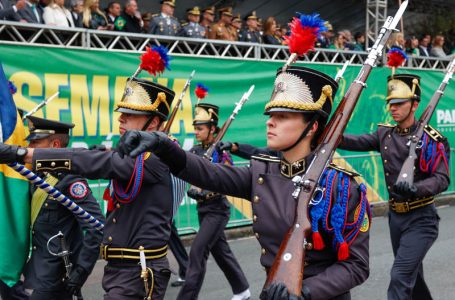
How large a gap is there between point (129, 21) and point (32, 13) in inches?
75.5

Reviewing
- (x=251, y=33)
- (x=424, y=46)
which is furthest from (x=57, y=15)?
(x=424, y=46)

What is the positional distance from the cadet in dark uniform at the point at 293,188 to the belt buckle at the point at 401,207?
249 cm

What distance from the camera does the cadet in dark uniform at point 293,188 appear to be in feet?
8.59

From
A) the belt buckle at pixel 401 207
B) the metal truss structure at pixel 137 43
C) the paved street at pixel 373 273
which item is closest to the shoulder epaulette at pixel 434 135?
the belt buckle at pixel 401 207

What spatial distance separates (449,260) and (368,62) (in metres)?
5.35

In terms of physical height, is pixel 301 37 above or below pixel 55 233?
above

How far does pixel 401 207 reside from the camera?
513 centimetres

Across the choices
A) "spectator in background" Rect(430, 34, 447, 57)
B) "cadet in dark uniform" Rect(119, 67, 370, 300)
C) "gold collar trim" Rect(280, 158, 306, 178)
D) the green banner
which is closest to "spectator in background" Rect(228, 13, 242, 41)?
the green banner

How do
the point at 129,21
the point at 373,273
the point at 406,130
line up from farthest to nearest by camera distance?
the point at 129,21, the point at 373,273, the point at 406,130

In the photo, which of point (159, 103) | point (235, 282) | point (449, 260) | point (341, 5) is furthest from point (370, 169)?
point (159, 103)

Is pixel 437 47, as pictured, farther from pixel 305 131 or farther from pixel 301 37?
pixel 305 131

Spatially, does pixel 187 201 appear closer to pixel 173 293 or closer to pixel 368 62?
pixel 173 293

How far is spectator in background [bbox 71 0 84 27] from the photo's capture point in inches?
356

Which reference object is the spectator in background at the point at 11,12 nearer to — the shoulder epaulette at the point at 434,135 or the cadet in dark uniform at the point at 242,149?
the cadet in dark uniform at the point at 242,149
